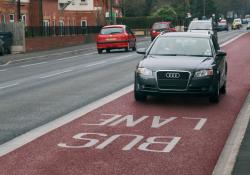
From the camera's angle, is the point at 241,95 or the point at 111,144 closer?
the point at 111,144

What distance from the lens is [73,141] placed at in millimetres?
8820

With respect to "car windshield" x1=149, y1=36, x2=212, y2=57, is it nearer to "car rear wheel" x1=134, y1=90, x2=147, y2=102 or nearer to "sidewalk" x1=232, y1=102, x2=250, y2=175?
"car rear wheel" x1=134, y1=90, x2=147, y2=102

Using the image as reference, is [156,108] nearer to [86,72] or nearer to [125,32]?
[86,72]

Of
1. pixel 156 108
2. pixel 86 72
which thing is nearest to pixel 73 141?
pixel 156 108

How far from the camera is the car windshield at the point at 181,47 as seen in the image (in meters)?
13.4

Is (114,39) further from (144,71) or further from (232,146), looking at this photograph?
(232,146)

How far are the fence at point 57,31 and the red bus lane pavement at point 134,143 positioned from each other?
3268 cm

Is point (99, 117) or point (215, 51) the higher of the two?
point (215, 51)

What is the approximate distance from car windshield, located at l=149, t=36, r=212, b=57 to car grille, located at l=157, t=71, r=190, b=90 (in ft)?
4.16

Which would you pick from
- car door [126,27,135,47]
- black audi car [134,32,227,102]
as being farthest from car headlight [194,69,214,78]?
car door [126,27,135,47]

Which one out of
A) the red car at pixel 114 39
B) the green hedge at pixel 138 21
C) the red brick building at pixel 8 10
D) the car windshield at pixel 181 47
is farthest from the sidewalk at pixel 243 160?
the green hedge at pixel 138 21

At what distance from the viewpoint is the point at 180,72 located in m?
12.1

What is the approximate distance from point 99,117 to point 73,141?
2.37 m

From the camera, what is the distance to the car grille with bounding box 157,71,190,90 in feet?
39.8
